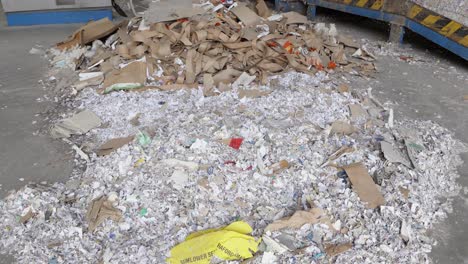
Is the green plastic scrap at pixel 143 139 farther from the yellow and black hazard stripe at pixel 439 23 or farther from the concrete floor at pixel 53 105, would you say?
the yellow and black hazard stripe at pixel 439 23

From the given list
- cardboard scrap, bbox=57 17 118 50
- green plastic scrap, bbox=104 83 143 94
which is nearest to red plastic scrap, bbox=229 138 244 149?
green plastic scrap, bbox=104 83 143 94

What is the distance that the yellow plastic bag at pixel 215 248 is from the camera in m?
2.61

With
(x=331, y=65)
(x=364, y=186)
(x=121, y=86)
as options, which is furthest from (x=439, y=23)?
(x=121, y=86)

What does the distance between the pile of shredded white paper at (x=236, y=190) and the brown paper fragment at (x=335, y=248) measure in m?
0.03

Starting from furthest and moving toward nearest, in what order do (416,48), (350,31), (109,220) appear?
(350,31) → (416,48) → (109,220)

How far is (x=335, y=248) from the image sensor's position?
8.91 ft

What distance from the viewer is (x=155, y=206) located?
3006 mm

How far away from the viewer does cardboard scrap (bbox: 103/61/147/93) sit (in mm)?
4832

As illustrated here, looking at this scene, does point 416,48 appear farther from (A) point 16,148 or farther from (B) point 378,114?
(A) point 16,148

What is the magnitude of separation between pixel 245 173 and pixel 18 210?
165cm

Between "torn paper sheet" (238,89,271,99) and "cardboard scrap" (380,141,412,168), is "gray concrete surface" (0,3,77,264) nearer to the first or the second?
"torn paper sheet" (238,89,271,99)

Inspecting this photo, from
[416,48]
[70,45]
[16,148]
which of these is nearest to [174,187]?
[16,148]

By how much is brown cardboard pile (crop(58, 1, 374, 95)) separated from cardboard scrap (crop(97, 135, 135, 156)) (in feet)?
3.72

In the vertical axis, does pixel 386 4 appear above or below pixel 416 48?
above
